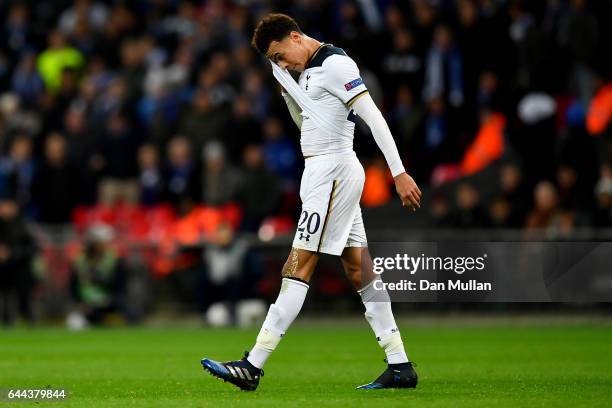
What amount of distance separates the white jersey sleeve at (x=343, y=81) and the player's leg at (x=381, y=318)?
1090 millimetres

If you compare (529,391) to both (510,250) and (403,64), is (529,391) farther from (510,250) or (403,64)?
(403,64)

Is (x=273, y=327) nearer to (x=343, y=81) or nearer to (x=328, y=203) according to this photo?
(x=328, y=203)

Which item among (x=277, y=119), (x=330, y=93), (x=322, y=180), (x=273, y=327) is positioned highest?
(x=330, y=93)

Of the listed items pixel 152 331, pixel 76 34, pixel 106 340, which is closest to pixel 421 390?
pixel 106 340

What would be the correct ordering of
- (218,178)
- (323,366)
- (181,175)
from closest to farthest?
(323,366) < (218,178) < (181,175)

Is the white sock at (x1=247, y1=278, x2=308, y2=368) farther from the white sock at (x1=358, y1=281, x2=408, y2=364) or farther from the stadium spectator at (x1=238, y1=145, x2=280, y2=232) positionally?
the stadium spectator at (x1=238, y1=145, x2=280, y2=232)

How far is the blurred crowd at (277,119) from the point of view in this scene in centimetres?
2025

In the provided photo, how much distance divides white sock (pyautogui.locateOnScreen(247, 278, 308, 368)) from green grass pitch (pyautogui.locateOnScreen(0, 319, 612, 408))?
11.1 inches

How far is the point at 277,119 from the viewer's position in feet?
74.2

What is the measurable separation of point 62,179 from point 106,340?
626cm

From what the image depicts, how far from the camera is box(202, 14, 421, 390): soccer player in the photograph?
9562 mm

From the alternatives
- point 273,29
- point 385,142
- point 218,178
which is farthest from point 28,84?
point 385,142

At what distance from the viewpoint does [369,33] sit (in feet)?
73.8

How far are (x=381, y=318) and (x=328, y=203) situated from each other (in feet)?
3.00
